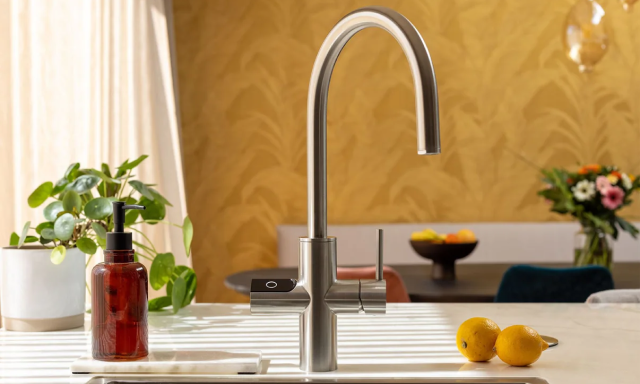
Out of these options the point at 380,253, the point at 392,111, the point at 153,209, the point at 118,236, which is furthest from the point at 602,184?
the point at 118,236

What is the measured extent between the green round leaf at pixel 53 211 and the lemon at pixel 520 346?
68 cm

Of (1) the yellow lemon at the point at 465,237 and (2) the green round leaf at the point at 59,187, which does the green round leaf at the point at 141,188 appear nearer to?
(2) the green round leaf at the point at 59,187

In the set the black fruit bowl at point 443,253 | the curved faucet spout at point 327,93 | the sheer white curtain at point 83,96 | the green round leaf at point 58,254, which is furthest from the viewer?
the black fruit bowl at point 443,253

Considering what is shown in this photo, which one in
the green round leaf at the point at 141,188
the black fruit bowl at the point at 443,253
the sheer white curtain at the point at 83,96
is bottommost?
the black fruit bowl at the point at 443,253

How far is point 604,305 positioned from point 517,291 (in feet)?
3.50

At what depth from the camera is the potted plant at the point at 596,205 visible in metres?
2.62

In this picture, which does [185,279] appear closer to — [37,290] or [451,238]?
[37,290]

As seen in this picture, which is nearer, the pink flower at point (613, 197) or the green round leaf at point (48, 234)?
the green round leaf at point (48, 234)

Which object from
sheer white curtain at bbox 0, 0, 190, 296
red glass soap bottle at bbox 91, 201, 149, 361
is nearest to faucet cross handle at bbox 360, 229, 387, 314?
red glass soap bottle at bbox 91, 201, 149, 361

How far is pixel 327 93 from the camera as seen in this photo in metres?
0.71

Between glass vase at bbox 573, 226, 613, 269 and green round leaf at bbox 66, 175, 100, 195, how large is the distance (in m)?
2.17

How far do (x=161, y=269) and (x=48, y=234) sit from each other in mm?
179

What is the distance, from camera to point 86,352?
853mm

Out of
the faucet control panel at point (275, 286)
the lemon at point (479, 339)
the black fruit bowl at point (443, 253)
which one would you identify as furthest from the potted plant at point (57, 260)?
the black fruit bowl at point (443, 253)
